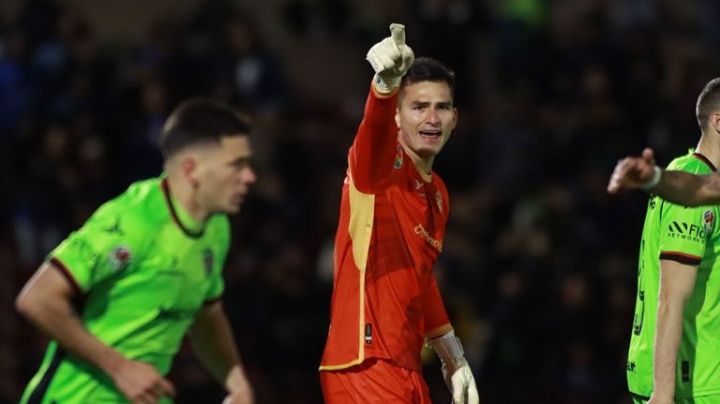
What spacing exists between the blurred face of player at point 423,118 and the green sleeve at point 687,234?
1.16m

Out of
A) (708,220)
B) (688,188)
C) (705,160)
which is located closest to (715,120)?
(705,160)

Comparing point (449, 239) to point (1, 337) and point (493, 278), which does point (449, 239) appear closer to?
point (493, 278)

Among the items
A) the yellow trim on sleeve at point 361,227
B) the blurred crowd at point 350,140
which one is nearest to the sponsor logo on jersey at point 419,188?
the yellow trim on sleeve at point 361,227

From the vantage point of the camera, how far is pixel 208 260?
6.62 m

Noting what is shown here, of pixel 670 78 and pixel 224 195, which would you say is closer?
pixel 224 195

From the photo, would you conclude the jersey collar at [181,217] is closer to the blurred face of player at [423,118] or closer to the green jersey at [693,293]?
the blurred face of player at [423,118]

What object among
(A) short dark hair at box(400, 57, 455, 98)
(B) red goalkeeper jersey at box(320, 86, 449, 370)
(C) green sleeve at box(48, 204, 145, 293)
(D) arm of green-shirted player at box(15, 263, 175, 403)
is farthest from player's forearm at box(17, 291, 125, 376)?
(A) short dark hair at box(400, 57, 455, 98)

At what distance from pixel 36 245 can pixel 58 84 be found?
1.69m

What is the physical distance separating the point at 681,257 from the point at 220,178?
7.03ft

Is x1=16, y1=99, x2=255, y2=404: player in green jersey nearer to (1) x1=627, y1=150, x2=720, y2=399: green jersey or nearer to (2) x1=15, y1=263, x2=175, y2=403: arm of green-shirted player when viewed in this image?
(2) x1=15, y1=263, x2=175, y2=403: arm of green-shirted player

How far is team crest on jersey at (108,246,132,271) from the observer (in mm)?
6238

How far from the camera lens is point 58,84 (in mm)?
14383

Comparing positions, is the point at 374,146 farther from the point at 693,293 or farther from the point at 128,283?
the point at 693,293

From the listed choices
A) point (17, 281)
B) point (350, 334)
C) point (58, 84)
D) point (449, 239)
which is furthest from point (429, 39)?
point (350, 334)
